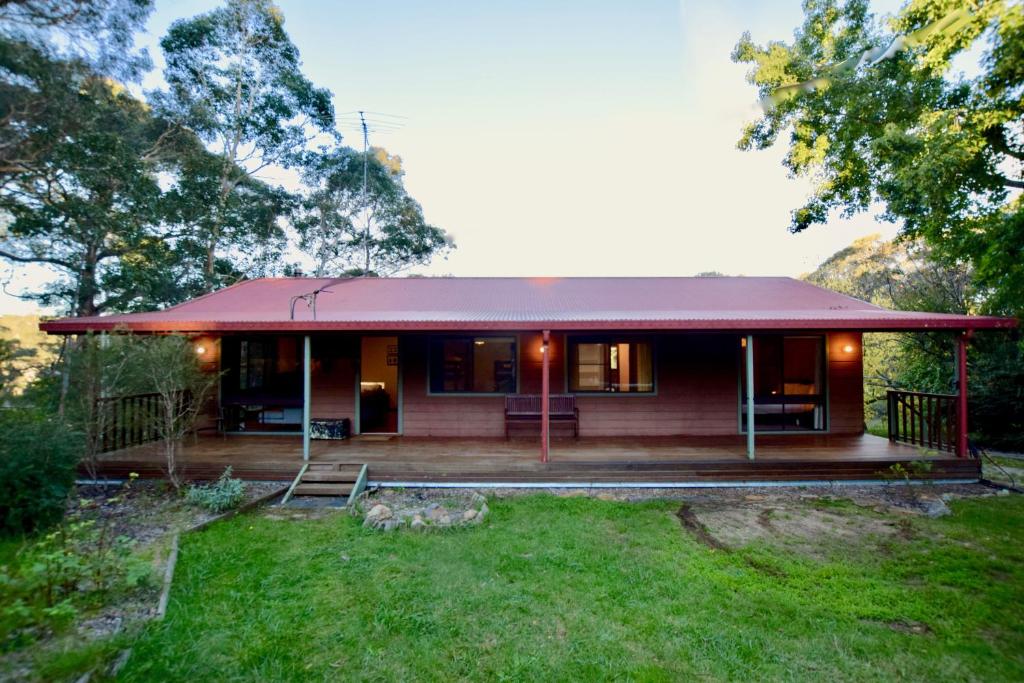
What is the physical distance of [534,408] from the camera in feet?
24.6

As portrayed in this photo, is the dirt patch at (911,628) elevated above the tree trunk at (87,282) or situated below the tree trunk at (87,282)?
below

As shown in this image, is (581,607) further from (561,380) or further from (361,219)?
(361,219)

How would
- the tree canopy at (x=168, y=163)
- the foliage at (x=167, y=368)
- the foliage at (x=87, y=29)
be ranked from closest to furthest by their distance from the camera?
the foliage at (x=167, y=368) < the foliage at (x=87, y=29) < the tree canopy at (x=168, y=163)

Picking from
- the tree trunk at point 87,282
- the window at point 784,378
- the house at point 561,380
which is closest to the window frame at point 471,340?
the house at point 561,380

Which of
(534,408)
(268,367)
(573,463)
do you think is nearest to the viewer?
(573,463)

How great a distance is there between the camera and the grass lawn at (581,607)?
244 cm

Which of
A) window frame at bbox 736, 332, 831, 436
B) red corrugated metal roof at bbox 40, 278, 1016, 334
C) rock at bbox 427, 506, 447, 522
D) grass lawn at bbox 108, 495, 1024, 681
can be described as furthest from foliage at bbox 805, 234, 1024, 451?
rock at bbox 427, 506, 447, 522

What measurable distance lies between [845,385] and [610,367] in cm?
411

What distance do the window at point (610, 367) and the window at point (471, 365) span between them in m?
1.16

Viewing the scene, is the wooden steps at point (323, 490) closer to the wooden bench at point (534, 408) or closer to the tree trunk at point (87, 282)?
the wooden bench at point (534, 408)

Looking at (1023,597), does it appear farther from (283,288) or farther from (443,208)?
(443,208)

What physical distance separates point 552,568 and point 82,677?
2.79 metres

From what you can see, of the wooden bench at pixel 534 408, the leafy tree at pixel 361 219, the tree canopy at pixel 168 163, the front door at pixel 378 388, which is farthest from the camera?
the leafy tree at pixel 361 219

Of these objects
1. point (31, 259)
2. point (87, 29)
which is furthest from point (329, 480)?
point (87, 29)
